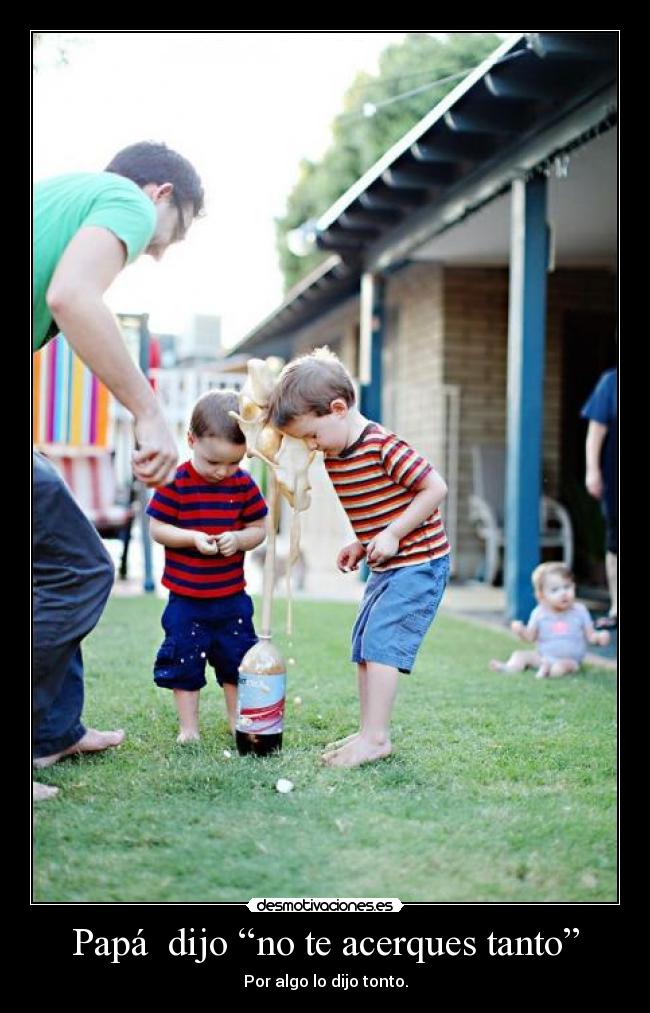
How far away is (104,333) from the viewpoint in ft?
6.95

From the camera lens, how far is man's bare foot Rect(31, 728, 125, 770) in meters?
2.81

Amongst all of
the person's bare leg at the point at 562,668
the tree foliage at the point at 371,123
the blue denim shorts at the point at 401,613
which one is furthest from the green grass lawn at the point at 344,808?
the tree foliage at the point at 371,123

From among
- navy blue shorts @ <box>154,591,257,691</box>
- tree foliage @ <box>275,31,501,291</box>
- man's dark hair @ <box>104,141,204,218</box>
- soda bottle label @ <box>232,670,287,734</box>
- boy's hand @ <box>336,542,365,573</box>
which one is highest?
tree foliage @ <box>275,31,501,291</box>

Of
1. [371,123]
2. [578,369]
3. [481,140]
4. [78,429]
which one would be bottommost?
[78,429]

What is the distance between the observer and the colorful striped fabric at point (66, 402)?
7641mm

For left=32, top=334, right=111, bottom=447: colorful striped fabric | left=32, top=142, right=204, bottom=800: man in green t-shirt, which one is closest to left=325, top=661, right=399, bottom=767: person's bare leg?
left=32, top=142, right=204, bottom=800: man in green t-shirt

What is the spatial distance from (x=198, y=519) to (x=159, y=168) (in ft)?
3.46

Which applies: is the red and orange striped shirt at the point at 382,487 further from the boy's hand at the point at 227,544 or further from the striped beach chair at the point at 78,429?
the striped beach chair at the point at 78,429

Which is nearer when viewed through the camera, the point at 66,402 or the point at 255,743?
the point at 255,743

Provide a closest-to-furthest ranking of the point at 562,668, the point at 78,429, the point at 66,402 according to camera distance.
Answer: the point at 562,668
the point at 66,402
the point at 78,429

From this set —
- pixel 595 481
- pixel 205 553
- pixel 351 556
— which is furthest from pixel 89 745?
pixel 595 481

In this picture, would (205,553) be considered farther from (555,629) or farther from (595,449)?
(595,449)

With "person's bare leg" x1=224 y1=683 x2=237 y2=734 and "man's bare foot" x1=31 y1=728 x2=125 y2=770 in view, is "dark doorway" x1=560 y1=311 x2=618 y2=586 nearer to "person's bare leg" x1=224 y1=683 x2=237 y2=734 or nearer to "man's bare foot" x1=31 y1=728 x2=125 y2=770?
"person's bare leg" x1=224 y1=683 x2=237 y2=734

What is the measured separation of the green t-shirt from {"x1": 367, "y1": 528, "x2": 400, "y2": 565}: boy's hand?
3.38 ft
